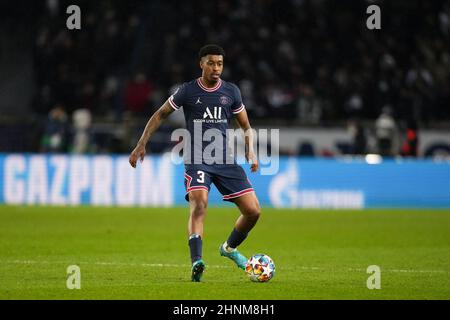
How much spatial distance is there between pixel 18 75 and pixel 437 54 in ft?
38.6

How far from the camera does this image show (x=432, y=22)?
29.6 meters

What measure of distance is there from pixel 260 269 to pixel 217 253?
3699mm

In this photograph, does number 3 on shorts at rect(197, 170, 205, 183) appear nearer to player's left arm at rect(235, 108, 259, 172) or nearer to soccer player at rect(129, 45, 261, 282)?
soccer player at rect(129, 45, 261, 282)

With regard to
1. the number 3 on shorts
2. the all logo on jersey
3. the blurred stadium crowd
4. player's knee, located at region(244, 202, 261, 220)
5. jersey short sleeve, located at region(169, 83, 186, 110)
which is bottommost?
player's knee, located at region(244, 202, 261, 220)

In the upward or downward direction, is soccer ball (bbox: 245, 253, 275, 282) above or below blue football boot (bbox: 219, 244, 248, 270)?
below

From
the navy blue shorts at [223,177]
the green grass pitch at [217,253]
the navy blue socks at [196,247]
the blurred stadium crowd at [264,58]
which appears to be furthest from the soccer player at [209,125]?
the blurred stadium crowd at [264,58]

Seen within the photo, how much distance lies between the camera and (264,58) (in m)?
28.7

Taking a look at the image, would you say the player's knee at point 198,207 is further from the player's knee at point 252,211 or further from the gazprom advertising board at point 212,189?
the gazprom advertising board at point 212,189

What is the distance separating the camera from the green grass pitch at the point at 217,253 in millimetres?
10156

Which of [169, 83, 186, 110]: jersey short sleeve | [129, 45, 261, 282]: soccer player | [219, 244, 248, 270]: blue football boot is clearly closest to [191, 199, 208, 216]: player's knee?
[129, 45, 261, 282]: soccer player

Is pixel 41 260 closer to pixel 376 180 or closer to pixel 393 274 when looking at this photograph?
pixel 393 274

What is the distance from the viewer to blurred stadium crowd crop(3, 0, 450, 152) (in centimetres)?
2748

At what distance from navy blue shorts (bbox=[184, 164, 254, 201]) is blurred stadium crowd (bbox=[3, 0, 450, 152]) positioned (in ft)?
49.5
